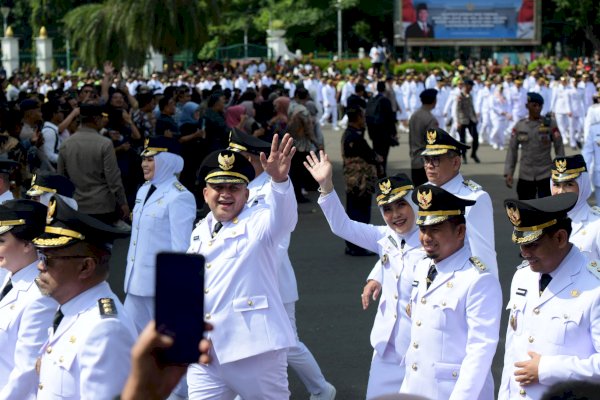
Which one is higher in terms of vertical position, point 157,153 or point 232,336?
point 157,153

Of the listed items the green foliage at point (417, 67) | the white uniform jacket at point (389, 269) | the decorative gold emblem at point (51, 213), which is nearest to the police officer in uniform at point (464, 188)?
the white uniform jacket at point (389, 269)

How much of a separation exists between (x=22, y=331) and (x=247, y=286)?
151cm

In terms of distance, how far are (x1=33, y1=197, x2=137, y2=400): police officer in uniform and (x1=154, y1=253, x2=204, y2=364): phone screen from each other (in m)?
1.63

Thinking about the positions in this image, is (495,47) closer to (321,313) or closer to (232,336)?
(321,313)

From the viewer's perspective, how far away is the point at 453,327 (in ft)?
18.0

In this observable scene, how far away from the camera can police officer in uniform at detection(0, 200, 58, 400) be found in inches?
188

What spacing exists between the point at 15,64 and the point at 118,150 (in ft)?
133

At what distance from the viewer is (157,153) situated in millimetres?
8555

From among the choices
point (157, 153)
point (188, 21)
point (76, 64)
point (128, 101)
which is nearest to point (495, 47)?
point (76, 64)

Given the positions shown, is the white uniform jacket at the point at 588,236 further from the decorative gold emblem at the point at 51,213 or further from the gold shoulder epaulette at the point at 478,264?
the decorative gold emblem at the point at 51,213

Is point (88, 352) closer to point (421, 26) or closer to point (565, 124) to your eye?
point (565, 124)

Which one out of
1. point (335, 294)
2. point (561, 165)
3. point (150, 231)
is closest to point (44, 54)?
point (335, 294)

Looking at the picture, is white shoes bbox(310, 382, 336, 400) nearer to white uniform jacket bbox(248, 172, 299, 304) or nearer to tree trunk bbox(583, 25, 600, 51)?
white uniform jacket bbox(248, 172, 299, 304)

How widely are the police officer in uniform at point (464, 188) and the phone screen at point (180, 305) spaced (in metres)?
4.89
